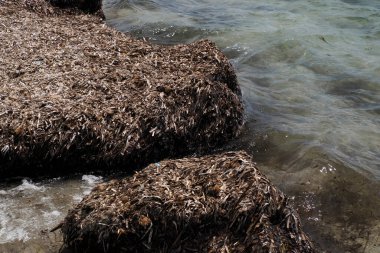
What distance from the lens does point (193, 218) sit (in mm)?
4129

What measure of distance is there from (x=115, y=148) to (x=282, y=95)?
4090 millimetres

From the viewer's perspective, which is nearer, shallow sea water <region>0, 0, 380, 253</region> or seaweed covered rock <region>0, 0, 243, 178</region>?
shallow sea water <region>0, 0, 380, 253</region>

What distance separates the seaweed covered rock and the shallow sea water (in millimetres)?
360

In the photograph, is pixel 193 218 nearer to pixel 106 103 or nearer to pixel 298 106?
pixel 106 103

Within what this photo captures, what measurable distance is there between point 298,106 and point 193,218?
4.81m

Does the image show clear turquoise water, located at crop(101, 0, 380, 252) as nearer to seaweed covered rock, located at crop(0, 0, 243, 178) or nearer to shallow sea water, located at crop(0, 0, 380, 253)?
shallow sea water, located at crop(0, 0, 380, 253)

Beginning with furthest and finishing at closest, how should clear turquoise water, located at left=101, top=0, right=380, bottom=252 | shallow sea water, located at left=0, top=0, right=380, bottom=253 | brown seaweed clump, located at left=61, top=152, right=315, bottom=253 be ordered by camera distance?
1. clear turquoise water, located at left=101, top=0, right=380, bottom=252
2. shallow sea water, located at left=0, top=0, right=380, bottom=253
3. brown seaweed clump, located at left=61, top=152, right=315, bottom=253

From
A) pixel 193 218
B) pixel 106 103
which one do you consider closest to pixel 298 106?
pixel 106 103

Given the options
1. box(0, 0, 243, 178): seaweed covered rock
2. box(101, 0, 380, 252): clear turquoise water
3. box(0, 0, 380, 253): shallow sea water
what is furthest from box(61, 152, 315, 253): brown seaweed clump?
box(0, 0, 243, 178): seaweed covered rock

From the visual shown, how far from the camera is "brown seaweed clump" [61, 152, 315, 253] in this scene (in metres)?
4.09

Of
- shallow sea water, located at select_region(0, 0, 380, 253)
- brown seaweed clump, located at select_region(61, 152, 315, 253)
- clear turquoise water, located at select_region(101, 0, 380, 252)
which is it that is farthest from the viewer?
clear turquoise water, located at select_region(101, 0, 380, 252)

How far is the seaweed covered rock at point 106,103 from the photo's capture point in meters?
5.73

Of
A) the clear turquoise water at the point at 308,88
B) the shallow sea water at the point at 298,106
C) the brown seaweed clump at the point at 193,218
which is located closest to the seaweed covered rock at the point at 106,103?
the shallow sea water at the point at 298,106

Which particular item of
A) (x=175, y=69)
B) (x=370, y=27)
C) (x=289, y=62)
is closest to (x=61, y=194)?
(x=175, y=69)
